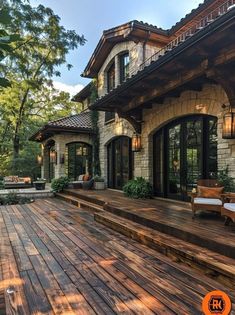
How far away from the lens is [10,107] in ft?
61.6

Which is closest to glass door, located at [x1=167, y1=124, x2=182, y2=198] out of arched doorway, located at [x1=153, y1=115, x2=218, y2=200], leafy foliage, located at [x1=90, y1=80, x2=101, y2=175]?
arched doorway, located at [x1=153, y1=115, x2=218, y2=200]

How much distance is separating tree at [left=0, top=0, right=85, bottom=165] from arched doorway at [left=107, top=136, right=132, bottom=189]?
4.53m

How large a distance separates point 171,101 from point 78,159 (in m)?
7.14

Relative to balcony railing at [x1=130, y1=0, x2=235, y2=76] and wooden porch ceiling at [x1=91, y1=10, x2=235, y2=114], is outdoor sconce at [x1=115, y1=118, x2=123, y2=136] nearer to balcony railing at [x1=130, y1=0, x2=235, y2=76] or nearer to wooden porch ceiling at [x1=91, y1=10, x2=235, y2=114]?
balcony railing at [x1=130, y1=0, x2=235, y2=76]

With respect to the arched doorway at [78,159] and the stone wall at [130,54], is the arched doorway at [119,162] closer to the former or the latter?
the arched doorway at [78,159]

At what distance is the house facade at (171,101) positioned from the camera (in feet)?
15.4

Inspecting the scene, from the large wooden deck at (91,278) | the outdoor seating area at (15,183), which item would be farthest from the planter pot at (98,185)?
the large wooden deck at (91,278)

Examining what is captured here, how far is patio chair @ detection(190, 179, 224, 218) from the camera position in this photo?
4.72 m

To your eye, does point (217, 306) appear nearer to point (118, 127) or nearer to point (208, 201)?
point (208, 201)

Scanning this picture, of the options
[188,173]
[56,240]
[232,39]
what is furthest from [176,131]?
[56,240]

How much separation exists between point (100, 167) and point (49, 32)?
652 centimetres

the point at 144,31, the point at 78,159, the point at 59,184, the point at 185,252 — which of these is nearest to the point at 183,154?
the point at 185,252

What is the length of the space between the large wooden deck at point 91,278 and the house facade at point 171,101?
9.45ft

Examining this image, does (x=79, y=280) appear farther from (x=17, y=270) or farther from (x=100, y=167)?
(x=100, y=167)
